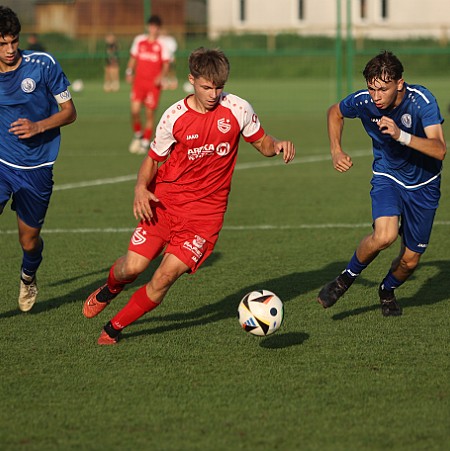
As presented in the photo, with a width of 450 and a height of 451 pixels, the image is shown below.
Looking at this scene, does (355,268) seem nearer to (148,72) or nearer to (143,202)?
(143,202)

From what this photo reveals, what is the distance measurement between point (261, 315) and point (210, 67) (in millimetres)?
1520

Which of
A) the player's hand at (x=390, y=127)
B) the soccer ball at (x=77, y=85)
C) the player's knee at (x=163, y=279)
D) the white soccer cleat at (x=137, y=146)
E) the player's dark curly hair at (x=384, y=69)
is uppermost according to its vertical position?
the player's dark curly hair at (x=384, y=69)

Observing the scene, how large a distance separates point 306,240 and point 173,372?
4498 millimetres

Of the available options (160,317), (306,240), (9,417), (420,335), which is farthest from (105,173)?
(9,417)

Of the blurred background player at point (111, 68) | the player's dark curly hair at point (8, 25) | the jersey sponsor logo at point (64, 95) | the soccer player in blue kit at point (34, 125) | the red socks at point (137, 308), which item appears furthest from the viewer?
the blurred background player at point (111, 68)

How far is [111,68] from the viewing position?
32.1 meters

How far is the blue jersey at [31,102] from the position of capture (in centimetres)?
696

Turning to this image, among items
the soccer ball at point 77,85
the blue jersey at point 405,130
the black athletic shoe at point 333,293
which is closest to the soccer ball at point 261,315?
the black athletic shoe at point 333,293

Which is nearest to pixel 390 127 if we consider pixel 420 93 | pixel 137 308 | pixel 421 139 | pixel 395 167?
pixel 421 139

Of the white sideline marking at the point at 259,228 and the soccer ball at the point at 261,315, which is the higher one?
the soccer ball at the point at 261,315

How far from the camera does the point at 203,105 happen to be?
6121mm

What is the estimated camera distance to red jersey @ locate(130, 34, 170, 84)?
18953mm

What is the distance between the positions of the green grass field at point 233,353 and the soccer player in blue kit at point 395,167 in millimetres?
Answer: 369

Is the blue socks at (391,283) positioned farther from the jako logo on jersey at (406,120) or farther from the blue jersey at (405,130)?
the jako logo on jersey at (406,120)
